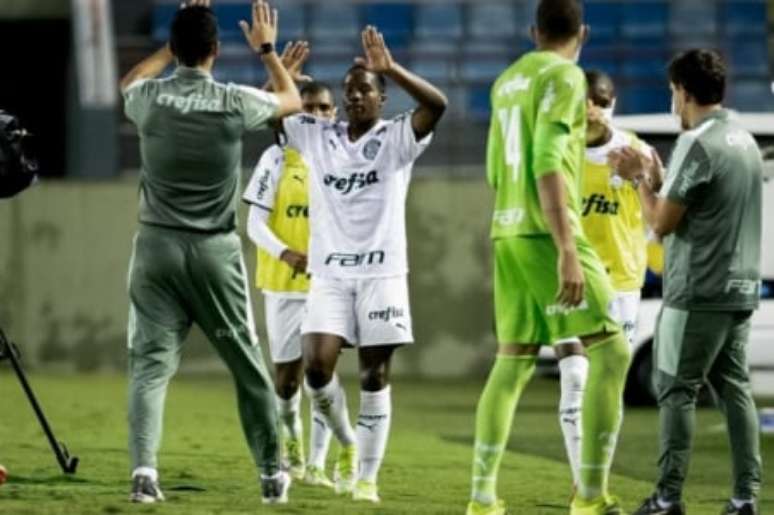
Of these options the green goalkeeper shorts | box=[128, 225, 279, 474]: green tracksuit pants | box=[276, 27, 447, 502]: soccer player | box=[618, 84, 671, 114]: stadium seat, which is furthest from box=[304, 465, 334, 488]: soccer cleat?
box=[618, 84, 671, 114]: stadium seat

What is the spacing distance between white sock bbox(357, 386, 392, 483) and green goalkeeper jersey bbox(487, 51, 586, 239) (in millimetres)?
2333

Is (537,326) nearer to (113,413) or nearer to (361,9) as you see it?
(113,413)

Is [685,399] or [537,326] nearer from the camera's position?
[537,326]

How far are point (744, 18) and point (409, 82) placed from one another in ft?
70.0

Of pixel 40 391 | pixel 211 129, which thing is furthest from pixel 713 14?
pixel 211 129

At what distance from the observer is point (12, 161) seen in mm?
11578

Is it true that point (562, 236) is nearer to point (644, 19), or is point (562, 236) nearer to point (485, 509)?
point (485, 509)

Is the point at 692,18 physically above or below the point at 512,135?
below

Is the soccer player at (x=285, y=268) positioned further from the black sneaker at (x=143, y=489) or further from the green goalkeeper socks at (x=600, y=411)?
the green goalkeeper socks at (x=600, y=411)

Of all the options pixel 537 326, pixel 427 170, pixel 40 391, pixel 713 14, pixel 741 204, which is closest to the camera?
pixel 537 326

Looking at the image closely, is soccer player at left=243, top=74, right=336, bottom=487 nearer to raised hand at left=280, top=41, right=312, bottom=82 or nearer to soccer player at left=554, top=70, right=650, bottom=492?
soccer player at left=554, top=70, right=650, bottom=492

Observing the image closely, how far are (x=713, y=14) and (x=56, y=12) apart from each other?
8.11 metres

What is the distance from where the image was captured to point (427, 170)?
92.5ft

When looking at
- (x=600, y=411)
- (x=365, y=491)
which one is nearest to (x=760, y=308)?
(x=365, y=491)
